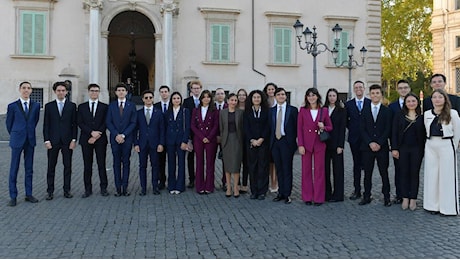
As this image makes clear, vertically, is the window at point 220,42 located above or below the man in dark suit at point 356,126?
Result: above

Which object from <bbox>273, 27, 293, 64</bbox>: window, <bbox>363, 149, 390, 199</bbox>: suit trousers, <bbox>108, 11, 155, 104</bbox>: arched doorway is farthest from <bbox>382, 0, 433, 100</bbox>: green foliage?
<bbox>363, 149, 390, 199</bbox>: suit trousers

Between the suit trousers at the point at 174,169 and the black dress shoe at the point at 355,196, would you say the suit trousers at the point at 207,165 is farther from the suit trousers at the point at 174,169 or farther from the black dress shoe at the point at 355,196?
the black dress shoe at the point at 355,196

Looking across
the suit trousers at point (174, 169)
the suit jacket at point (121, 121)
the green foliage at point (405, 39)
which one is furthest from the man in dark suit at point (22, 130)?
the green foliage at point (405, 39)

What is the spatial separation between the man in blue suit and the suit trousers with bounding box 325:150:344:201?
3.10 metres

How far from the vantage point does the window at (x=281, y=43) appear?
25.7 m

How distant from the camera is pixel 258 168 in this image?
8656mm

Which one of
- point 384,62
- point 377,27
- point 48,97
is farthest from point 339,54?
point 384,62

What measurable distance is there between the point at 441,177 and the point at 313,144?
2.04m

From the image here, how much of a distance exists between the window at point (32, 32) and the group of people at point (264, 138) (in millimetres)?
16310

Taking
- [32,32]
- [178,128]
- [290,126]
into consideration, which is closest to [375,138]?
[290,126]

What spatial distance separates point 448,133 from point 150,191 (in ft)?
17.7

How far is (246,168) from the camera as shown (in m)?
9.18

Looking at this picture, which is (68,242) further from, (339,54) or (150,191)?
(339,54)

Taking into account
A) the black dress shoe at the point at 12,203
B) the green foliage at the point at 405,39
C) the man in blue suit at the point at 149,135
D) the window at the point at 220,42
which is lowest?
the black dress shoe at the point at 12,203
